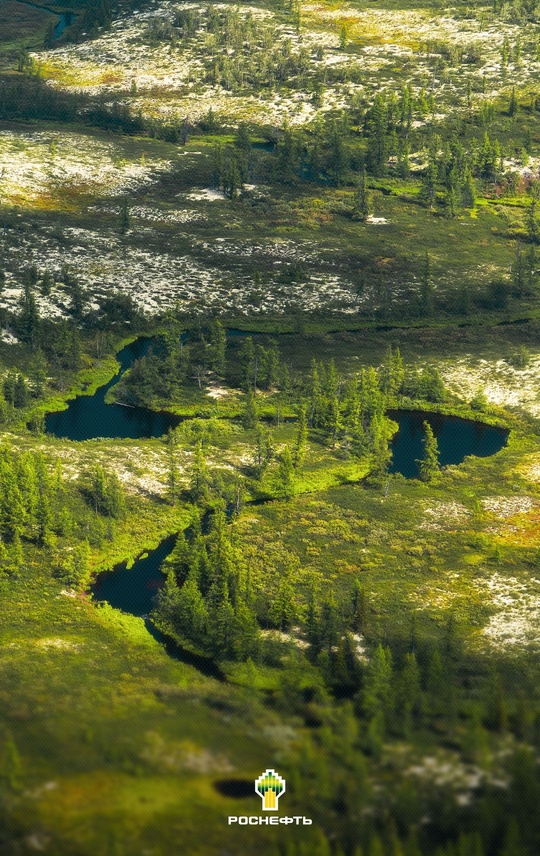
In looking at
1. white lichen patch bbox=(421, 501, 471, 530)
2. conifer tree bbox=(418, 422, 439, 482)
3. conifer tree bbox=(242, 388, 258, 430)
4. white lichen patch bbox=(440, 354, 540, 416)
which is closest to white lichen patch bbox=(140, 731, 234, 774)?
white lichen patch bbox=(421, 501, 471, 530)

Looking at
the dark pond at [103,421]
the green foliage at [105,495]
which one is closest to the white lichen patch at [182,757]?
the green foliage at [105,495]

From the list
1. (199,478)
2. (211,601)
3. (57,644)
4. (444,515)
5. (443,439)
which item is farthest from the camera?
(443,439)

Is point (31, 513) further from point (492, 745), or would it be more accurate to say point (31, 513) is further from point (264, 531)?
point (492, 745)

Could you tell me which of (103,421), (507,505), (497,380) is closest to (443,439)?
(497,380)

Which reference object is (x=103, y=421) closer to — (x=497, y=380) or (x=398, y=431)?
(x=398, y=431)

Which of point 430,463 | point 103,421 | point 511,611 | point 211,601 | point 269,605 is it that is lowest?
point 103,421

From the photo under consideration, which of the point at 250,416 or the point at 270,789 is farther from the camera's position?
the point at 250,416

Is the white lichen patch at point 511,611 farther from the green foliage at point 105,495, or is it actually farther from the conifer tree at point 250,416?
the conifer tree at point 250,416
